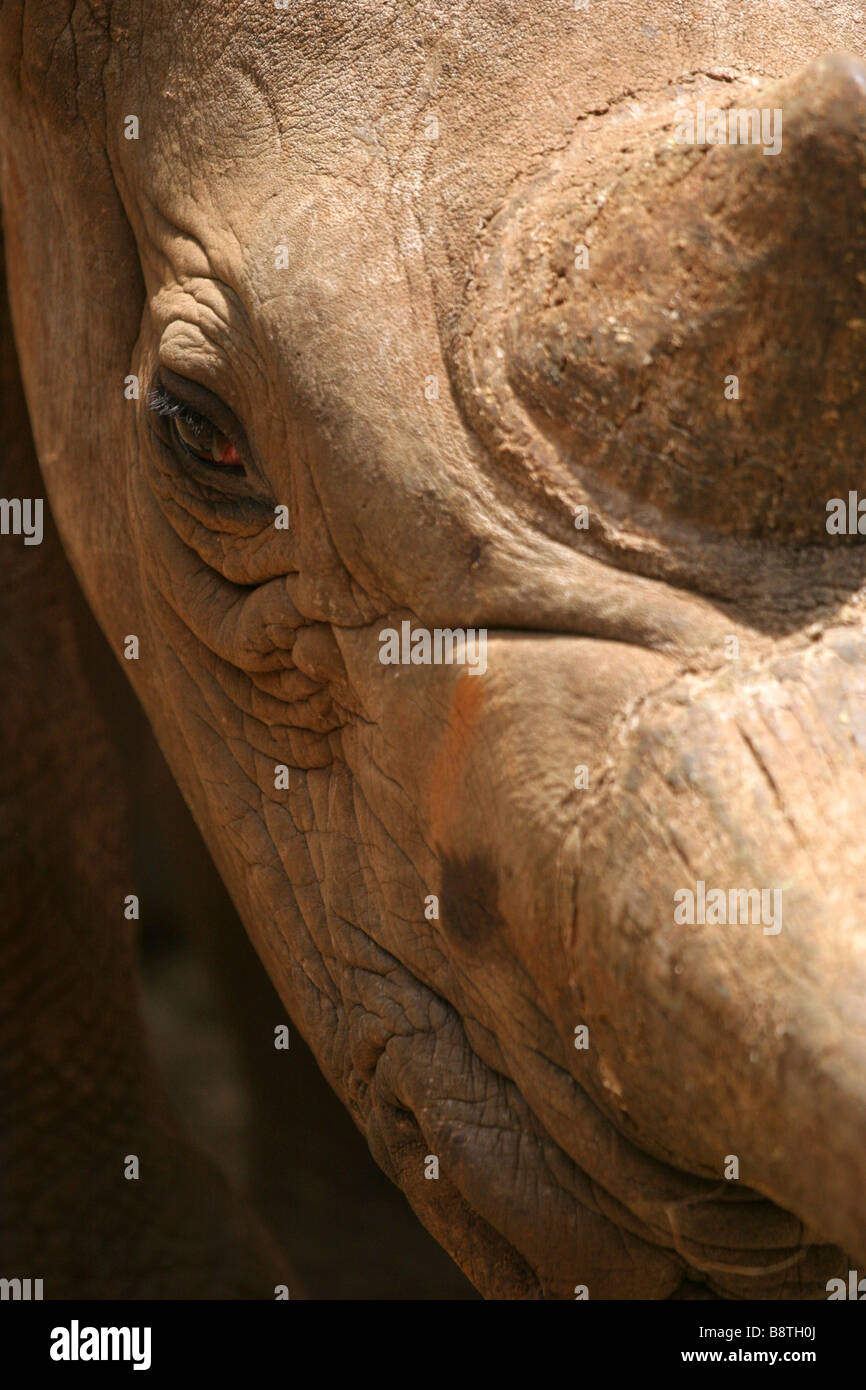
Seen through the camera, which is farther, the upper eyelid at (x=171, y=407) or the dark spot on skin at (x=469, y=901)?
the upper eyelid at (x=171, y=407)

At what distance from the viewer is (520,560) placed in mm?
1591

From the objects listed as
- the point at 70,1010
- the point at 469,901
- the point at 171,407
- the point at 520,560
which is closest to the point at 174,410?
the point at 171,407

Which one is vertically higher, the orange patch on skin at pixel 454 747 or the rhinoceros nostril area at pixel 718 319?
the rhinoceros nostril area at pixel 718 319

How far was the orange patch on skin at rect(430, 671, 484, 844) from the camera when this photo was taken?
1.60m

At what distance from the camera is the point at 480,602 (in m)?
1.62

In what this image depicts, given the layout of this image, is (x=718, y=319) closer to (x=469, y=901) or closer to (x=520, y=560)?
(x=520, y=560)

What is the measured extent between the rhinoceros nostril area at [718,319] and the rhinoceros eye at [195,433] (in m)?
0.49

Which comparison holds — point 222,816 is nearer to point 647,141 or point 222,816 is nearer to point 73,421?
point 73,421

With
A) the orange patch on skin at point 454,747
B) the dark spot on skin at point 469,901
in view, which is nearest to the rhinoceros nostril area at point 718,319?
the orange patch on skin at point 454,747

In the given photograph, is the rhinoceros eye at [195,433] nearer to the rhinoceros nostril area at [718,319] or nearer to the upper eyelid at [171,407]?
the upper eyelid at [171,407]

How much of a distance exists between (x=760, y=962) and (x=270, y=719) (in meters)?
0.87

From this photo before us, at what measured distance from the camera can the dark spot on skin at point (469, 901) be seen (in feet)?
5.31

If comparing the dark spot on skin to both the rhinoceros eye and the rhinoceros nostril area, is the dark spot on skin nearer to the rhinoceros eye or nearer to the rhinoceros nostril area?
the rhinoceros nostril area

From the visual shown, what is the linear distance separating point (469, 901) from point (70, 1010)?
1.35m
